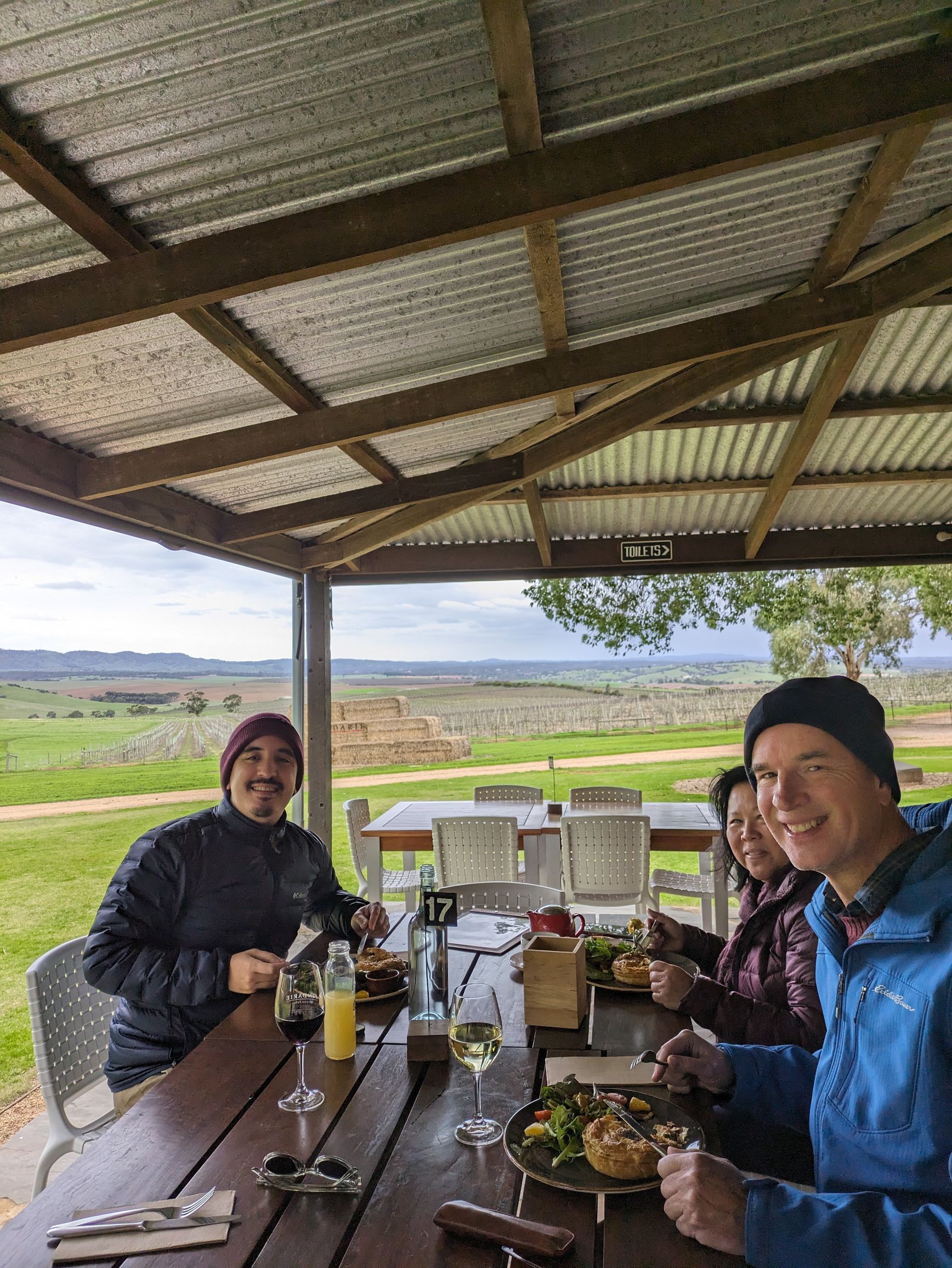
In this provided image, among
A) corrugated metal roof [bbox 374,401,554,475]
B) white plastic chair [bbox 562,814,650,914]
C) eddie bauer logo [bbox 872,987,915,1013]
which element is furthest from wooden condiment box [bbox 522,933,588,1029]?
white plastic chair [bbox 562,814,650,914]

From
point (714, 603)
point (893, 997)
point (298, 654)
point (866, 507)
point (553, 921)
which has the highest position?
point (714, 603)

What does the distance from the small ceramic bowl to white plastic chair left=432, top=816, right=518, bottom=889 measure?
8.92 feet

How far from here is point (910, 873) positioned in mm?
1354

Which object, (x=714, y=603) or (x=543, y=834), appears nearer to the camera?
(x=543, y=834)

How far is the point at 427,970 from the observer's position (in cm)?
186

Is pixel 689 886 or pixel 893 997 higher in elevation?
pixel 893 997

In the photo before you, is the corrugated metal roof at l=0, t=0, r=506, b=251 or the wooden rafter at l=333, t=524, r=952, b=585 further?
the wooden rafter at l=333, t=524, r=952, b=585

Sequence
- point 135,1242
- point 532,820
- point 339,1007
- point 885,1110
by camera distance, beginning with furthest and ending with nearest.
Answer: point 532,820
point 339,1007
point 885,1110
point 135,1242

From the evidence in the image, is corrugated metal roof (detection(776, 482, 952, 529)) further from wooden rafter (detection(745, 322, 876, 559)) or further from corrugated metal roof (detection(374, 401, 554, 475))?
corrugated metal roof (detection(374, 401, 554, 475))

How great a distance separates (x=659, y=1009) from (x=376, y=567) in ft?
16.8

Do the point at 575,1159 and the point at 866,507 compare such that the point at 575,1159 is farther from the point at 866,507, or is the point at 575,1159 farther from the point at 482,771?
the point at 482,771

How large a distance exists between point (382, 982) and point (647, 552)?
496cm

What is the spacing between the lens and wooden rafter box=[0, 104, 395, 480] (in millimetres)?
1736

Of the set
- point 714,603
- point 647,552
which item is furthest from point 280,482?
point 714,603
